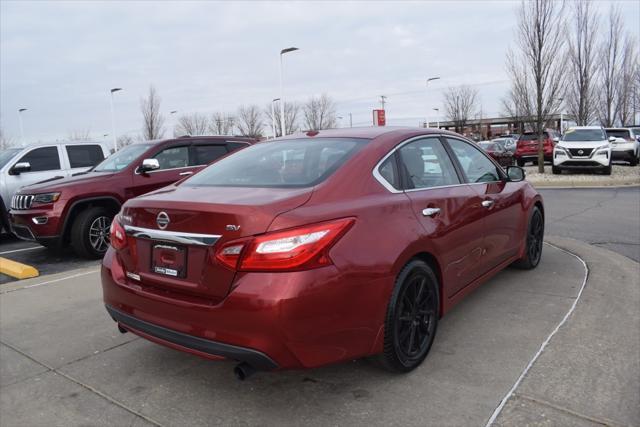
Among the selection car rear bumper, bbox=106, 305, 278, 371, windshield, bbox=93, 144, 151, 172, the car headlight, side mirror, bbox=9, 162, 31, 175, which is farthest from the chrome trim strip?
side mirror, bbox=9, 162, 31, 175

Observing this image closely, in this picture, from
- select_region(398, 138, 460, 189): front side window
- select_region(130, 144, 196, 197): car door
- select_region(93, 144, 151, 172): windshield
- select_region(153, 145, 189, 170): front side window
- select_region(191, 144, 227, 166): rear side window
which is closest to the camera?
select_region(398, 138, 460, 189): front side window

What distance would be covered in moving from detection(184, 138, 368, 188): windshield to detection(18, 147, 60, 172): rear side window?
25.0ft

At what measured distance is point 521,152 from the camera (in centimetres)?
2166

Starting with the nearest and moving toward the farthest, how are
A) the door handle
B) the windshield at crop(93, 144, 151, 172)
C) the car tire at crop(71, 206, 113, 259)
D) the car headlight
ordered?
the door handle
the car headlight
the car tire at crop(71, 206, 113, 259)
the windshield at crop(93, 144, 151, 172)

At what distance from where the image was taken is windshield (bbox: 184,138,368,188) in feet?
10.3

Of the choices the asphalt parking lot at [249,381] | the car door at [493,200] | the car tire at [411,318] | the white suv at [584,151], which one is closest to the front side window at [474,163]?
the car door at [493,200]

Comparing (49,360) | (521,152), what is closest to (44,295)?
(49,360)

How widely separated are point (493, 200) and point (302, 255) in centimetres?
244

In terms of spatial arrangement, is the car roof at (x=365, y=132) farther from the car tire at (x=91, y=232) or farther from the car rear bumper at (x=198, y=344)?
the car tire at (x=91, y=232)

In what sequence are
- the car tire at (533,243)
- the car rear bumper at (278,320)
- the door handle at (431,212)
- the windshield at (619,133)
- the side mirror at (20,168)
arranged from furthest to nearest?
the windshield at (619,133), the side mirror at (20,168), the car tire at (533,243), the door handle at (431,212), the car rear bumper at (278,320)

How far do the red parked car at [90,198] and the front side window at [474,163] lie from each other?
4.37 metres

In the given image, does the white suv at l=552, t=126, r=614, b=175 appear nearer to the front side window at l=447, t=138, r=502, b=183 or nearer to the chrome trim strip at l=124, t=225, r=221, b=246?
the front side window at l=447, t=138, r=502, b=183

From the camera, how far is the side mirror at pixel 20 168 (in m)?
9.31

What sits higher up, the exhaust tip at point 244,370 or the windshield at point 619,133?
the windshield at point 619,133
